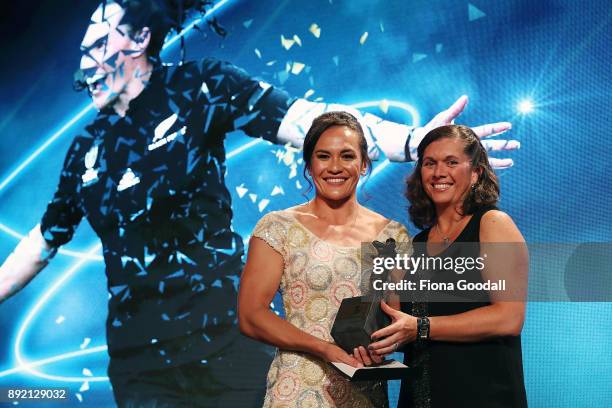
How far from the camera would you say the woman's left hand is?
170 centimetres

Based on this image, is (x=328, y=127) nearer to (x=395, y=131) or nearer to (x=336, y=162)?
(x=336, y=162)

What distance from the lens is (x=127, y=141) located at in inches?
146

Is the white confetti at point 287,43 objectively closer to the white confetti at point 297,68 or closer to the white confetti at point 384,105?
the white confetti at point 297,68

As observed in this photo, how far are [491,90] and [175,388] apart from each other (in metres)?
2.17

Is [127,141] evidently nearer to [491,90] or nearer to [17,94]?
[17,94]

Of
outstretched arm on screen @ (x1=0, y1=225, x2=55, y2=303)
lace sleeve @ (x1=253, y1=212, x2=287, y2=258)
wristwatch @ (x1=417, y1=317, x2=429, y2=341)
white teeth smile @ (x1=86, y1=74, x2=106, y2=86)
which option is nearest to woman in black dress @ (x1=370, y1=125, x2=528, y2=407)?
wristwatch @ (x1=417, y1=317, x2=429, y2=341)

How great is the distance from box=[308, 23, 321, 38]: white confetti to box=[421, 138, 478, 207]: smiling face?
1.72 metres

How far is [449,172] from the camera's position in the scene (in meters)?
1.97

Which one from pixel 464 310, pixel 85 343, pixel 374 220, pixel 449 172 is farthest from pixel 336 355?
pixel 85 343

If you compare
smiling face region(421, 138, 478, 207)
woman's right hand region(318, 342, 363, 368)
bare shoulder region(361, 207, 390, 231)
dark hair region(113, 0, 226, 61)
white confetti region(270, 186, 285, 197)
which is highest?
dark hair region(113, 0, 226, 61)

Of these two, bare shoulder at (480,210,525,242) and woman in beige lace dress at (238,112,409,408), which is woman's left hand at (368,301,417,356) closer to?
woman in beige lace dress at (238,112,409,408)

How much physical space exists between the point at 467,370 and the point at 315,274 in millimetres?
491

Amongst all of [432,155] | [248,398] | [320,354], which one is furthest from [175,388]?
[432,155]

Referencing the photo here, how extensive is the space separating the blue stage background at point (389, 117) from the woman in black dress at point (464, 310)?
1.33m
